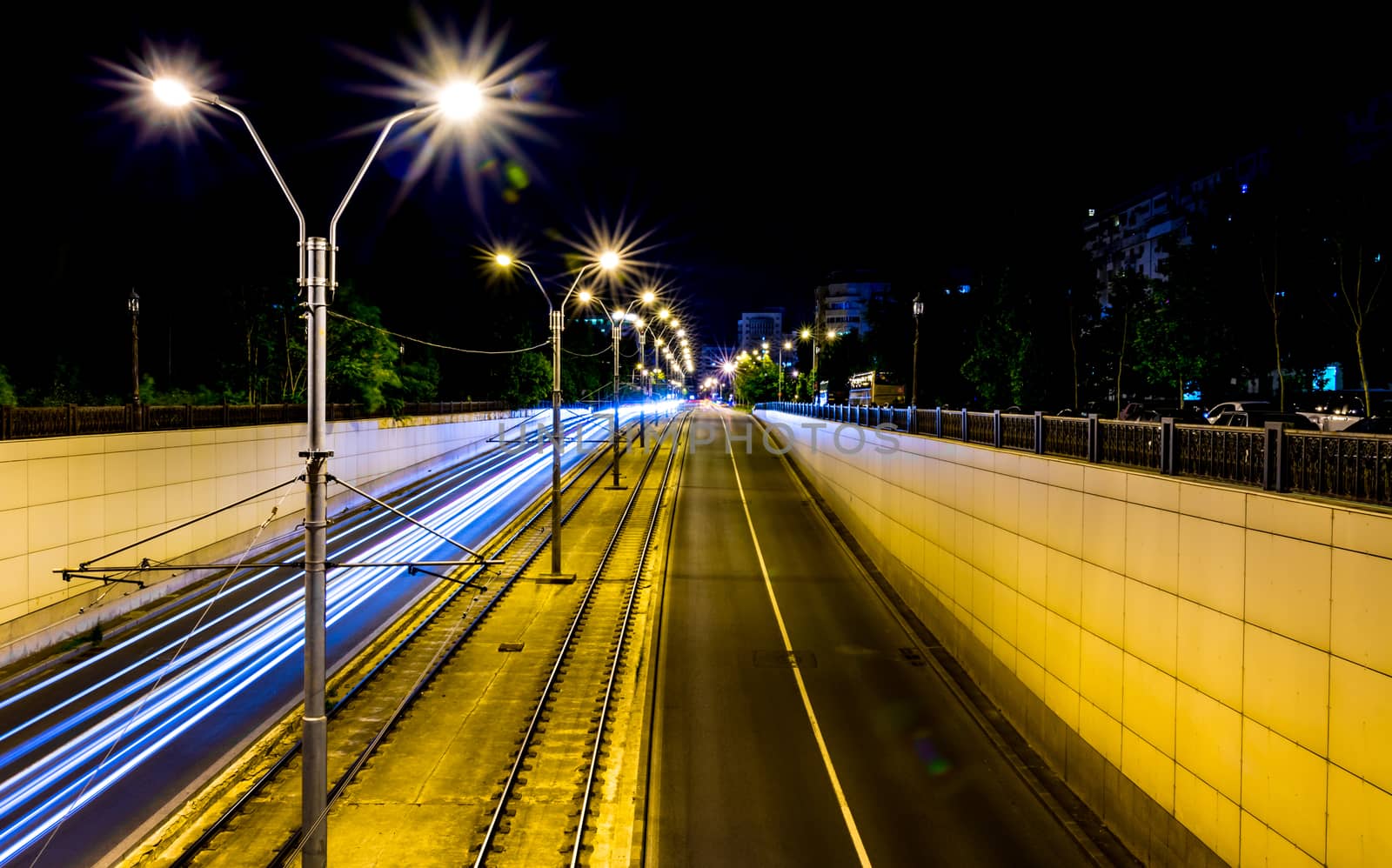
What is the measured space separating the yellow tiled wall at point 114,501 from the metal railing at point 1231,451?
1387cm

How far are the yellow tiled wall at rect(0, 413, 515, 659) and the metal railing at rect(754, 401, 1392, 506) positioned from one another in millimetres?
13865

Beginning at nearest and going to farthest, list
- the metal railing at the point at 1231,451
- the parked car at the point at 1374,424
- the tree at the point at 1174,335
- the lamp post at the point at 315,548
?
1. the metal railing at the point at 1231,451
2. the lamp post at the point at 315,548
3. the parked car at the point at 1374,424
4. the tree at the point at 1174,335

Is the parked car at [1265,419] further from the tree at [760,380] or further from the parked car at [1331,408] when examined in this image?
the tree at [760,380]

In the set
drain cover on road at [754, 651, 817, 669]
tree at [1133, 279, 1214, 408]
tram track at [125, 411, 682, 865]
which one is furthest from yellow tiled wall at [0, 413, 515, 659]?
tree at [1133, 279, 1214, 408]

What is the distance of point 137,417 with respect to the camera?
68.7 feet

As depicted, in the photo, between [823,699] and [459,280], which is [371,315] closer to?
[823,699]

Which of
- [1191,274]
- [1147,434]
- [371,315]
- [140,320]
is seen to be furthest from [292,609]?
[1191,274]

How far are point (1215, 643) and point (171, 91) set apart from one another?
12.3 meters

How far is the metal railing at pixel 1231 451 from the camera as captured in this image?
6945mm

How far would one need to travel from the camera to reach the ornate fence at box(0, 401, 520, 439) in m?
16.8

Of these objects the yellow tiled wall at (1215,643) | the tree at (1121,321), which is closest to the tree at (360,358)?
the yellow tiled wall at (1215,643)

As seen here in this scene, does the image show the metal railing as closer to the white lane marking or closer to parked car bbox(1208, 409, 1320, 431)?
the white lane marking

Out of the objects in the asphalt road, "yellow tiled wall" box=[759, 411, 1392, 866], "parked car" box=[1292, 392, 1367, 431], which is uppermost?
"parked car" box=[1292, 392, 1367, 431]

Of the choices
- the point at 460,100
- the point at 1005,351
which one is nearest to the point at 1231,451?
the point at 460,100
